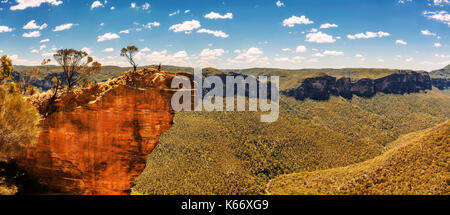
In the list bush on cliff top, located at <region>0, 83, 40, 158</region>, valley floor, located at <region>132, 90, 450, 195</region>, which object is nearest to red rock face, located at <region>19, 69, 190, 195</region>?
bush on cliff top, located at <region>0, 83, 40, 158</region>

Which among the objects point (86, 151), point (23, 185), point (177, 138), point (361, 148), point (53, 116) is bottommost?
point (361, 148)

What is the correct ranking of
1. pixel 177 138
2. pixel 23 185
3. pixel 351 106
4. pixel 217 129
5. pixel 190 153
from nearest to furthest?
pixel 23 185 < pixel 190 153 < pixel 177 138 < pixel 217 129 < pixel 351 106

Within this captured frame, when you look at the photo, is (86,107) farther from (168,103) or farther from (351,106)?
(351,106)

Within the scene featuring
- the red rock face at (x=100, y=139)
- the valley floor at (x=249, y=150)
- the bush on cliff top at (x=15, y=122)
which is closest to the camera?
the bush on cliff top at (x=15, y=122)

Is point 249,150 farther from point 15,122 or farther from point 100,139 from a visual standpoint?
Result: point 15,122

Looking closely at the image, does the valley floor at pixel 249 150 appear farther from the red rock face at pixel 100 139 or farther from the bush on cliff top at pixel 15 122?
the bush on cliff top at pixel 15 122

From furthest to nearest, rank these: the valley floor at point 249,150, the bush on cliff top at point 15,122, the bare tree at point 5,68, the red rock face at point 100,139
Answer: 1. the valley floor at point 249,150
2. the bare tree at point 5,68
3. the red rock face at point 100,139
4. the bush on cliff top at point 15,122

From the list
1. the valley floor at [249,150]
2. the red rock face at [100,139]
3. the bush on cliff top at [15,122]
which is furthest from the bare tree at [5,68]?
the valley floor at [249,150]

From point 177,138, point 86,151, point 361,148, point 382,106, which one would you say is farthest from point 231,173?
point 382,106

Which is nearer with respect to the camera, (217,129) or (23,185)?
(23,185)

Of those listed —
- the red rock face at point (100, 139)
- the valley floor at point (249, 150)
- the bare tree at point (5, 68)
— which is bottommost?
the valley floor at point (249, 150)
